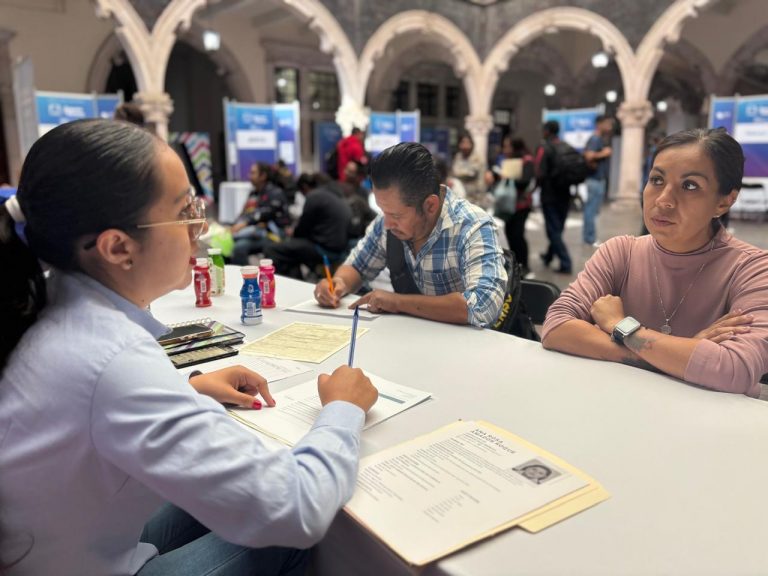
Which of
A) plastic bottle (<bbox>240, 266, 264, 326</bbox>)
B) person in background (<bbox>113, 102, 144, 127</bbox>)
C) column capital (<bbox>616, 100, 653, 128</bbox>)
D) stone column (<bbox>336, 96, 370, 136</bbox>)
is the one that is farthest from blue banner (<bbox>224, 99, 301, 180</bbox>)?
plastic bottle (<bbox>240, 266, 264, 326</bbox>)

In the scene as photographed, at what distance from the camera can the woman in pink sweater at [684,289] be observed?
4.91 feet

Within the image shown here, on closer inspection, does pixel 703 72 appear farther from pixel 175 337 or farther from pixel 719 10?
pixel 175 337

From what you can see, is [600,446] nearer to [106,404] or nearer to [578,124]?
[106,404]

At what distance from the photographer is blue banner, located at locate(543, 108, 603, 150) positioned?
1184 cm

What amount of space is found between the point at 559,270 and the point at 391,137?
21.1ft

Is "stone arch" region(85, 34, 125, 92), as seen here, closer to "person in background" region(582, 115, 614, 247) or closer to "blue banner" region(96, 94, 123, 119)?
"blue banner" region(96, 94, 123, 119)

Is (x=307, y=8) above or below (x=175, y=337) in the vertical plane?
above

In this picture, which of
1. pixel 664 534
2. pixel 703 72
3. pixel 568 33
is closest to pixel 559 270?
pixel 664 534

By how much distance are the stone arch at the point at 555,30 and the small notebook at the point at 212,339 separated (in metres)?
11.6

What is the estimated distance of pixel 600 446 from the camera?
1.19 meters

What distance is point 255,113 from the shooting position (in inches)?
408

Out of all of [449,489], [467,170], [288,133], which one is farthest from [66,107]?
[449,489]

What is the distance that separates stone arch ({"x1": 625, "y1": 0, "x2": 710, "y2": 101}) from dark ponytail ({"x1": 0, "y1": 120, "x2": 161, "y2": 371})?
474 inches

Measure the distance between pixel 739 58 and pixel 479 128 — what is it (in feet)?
19.0
